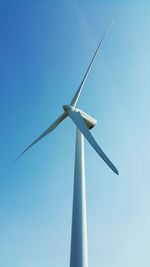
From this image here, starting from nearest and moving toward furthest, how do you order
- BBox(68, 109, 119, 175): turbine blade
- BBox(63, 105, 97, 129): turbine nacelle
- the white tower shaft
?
the white tower shaft < BBox(68, 109, 119, 175): turbine blade < BBox(63, 105, 97, 129): turbine nacelle

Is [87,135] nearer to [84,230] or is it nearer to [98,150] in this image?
[98,150]

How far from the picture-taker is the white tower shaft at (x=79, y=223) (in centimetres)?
1503

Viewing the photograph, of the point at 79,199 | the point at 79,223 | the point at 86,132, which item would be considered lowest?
the point at 79,223

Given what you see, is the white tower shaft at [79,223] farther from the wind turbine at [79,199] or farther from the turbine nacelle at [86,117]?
the turbine nacelle at [86,117]

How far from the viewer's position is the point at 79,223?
16312mm

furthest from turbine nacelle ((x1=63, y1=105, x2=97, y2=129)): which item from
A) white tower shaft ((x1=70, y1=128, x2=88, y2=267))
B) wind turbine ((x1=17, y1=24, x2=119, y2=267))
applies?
white tower shaft ((x1=70, y1=128, x2=88, y2=267))

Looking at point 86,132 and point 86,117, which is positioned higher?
point 86,117

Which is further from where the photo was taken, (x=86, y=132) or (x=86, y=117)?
(x=86, y=117)

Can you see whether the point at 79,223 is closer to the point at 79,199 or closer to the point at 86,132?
the point at 79,199

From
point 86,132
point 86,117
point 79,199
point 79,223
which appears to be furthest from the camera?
point 86,117

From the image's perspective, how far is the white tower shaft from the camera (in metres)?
Result: 15.0

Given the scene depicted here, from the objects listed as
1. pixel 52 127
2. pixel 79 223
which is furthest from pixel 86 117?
pixel 79 223

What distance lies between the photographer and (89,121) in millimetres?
25000

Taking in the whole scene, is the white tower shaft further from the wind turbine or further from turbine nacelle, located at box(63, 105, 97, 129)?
turbine nacelle, located at box(63, 105, 97, 129)
